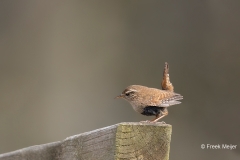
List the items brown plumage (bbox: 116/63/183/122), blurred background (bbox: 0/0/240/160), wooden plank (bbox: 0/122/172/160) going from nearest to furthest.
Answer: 1. wooden plank (bbox: 0/122/172/160)
2. brown plumage (bbox: 116/63/183/122)
3. blurred background (bbox: 0/0/240/160)

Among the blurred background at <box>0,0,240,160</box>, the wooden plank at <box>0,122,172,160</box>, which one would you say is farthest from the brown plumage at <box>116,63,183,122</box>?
the blurred background at <box>0,0,240,160</box>

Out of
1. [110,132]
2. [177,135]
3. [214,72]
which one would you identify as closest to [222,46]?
[214,72]

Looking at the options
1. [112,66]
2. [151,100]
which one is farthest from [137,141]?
[112,66]

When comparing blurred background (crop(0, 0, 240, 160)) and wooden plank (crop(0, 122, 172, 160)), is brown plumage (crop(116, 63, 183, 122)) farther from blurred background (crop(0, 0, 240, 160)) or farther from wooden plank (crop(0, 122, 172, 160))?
blurred background (crop(0, 0, 240, 160))

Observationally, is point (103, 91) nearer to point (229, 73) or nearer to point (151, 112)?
point (229, 73)

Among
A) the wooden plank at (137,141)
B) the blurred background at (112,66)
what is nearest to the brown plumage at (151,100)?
the wooden plank at (137,141)

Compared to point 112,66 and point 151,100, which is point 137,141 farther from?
point 112,66

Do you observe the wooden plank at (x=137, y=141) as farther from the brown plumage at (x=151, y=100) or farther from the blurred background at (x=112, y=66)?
the blurred background at (x=112, y=66)

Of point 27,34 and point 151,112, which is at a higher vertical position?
point 27,34
